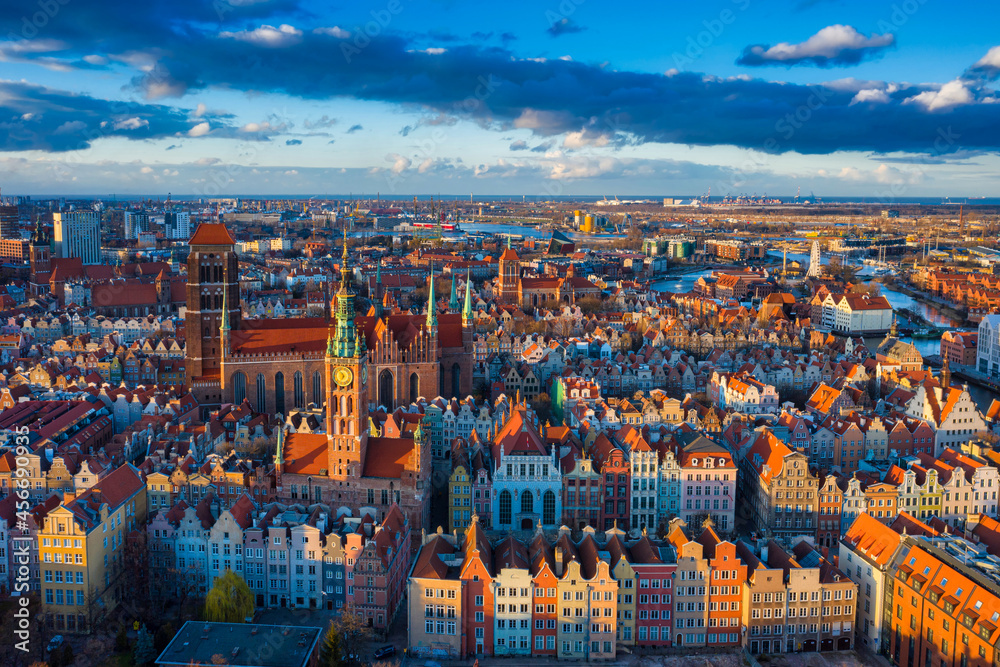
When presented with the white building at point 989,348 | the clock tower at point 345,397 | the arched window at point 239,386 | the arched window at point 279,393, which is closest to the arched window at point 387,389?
the arched window at point 279,393

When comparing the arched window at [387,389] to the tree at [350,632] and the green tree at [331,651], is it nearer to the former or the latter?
the tree at [350,632]

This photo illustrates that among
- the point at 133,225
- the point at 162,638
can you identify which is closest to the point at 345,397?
the point at 162,638

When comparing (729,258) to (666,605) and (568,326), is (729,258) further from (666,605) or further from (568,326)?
(666,605)

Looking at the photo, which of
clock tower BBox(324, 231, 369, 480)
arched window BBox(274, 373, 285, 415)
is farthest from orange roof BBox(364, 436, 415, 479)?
arched window BBox(274, 373, 285, 415)

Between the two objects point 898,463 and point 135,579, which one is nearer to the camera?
point 135,579

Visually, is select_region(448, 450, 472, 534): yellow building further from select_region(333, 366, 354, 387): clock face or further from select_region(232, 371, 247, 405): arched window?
select_region(232, 371, 247, 405): arched window

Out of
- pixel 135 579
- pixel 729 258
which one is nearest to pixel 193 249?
pixel 135 579

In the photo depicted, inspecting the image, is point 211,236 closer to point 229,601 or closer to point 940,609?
point 229,601
